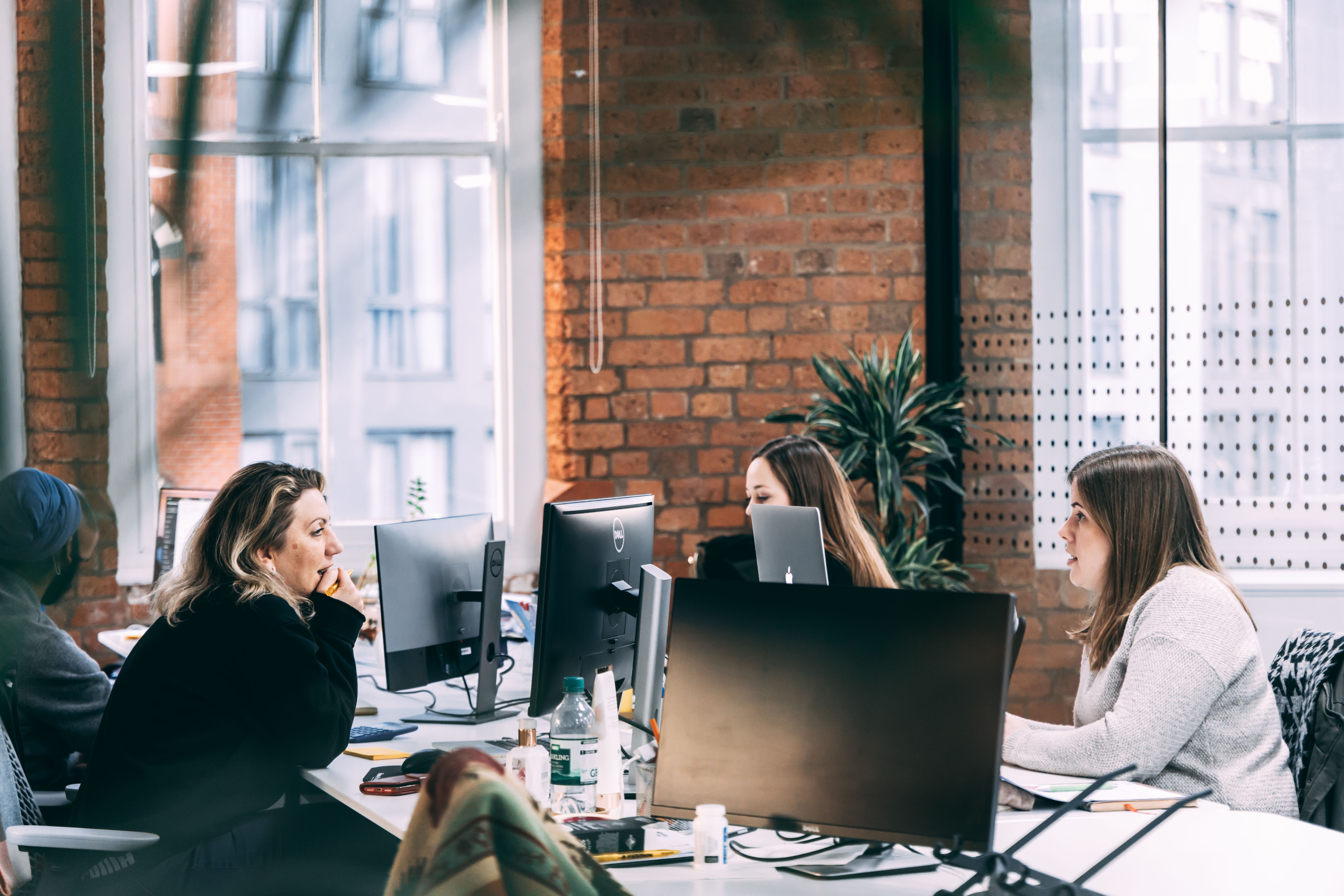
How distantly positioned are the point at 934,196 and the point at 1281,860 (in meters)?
2.75

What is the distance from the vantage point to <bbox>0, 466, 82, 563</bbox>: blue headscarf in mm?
206

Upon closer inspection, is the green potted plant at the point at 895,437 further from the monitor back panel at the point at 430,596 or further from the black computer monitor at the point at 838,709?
the black computer monitor at the point at 838,709

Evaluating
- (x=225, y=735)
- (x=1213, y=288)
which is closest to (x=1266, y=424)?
(x=1213, y=288)

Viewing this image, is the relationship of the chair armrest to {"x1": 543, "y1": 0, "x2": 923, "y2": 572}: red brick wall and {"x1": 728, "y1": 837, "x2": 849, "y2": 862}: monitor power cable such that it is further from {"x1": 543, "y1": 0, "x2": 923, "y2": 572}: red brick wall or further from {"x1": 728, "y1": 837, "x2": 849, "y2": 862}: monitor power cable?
{"x1": 543, "y1": 0, "x2": 923, "y2": 572}: red brick wall

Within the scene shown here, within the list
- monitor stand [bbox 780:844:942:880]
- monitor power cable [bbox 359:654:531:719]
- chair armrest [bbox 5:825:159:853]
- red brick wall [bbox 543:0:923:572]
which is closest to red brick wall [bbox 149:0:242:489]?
monitor stand [bbox 780:844:942:880]

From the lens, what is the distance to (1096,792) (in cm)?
173

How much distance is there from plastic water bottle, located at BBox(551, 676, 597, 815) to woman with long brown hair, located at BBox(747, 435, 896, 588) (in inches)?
47.1

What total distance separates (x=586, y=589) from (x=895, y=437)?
168 cm

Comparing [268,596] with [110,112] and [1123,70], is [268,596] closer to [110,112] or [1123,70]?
[110,112]

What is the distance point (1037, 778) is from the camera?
177 centimetres

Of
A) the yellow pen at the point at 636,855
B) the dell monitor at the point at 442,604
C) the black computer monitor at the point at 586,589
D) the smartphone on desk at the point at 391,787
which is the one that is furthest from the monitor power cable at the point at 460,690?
the yellow pen at the point at 636,855

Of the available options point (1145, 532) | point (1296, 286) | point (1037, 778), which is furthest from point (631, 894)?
point (1296, 286)

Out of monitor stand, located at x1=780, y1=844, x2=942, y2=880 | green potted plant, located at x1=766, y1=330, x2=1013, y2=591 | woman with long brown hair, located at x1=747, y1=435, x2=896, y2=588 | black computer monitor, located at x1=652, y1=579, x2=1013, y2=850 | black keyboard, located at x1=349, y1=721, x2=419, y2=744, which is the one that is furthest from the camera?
green potted plant, located at x1=766, y1=330, x2=1013, y2=591

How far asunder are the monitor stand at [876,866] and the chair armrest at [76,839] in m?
0.98
